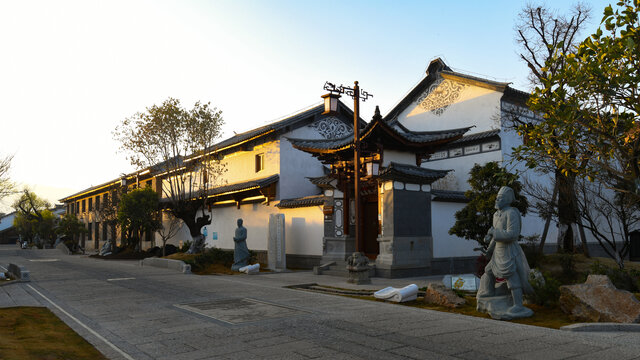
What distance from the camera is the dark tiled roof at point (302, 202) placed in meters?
19.1

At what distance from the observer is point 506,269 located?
25.5ft

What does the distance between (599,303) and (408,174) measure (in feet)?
29.4

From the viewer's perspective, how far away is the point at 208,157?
2308 cm

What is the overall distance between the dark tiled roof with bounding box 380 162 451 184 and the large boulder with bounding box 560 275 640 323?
27.0 ft

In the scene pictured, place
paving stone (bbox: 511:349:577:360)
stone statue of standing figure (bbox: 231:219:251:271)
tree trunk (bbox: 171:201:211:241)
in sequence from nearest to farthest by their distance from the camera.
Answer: paving stone (bbox: 511:349:577:360)
stone statue of standing figure (bbox: 231:219:251:271)
tree trunk (bbox: 171:201:211:241)

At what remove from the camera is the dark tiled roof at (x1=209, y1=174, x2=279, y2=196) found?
21.5 meters

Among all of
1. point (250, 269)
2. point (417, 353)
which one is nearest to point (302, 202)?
point (250, 269)

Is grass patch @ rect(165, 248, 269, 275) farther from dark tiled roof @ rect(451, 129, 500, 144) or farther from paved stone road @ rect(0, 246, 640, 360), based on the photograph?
dark tiled roof @ rect(451, 129, 500, 144)

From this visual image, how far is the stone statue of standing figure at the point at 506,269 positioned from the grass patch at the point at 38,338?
647 centimetres

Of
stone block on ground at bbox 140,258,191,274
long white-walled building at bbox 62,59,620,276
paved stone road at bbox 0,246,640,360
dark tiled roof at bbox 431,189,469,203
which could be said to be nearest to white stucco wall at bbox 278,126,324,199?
long white-walled building at bbox 62,59,620,276

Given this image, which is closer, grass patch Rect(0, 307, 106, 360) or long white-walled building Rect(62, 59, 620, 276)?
grass patch Rect(0, 307, 106, 360)

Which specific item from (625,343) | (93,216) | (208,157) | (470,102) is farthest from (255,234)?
(93,216)

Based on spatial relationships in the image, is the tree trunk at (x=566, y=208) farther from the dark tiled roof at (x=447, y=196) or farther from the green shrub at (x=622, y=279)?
the green shrub at (x=622, y=279)

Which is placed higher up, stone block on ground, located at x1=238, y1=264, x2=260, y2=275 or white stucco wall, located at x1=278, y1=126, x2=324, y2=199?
white stucco wall, located at x1=278, y1=126, x2=324, y2=199
